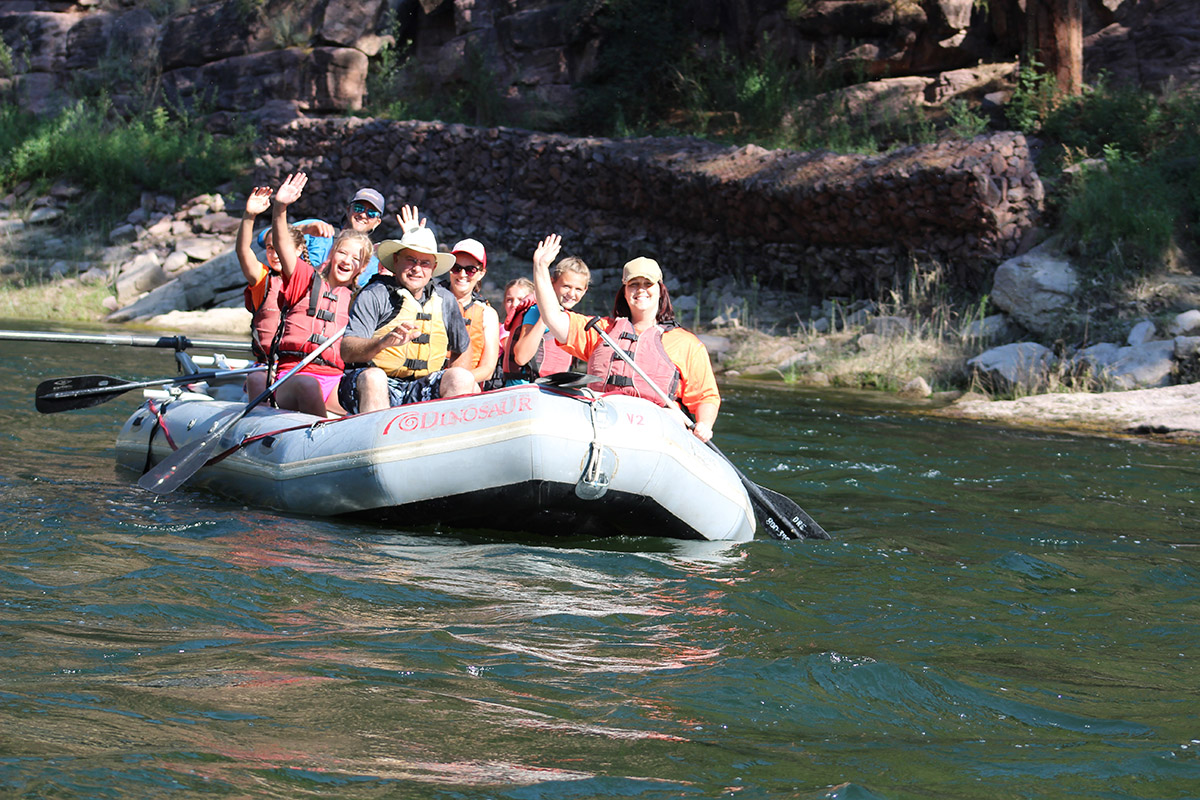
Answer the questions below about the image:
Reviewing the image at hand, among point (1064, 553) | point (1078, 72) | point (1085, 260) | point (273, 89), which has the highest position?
point (273, 89)

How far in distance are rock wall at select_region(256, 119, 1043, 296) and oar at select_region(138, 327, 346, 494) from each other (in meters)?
8.70

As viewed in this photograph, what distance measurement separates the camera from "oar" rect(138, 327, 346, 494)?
17.9ft

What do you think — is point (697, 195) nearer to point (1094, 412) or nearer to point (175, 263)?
point (1094, 412)

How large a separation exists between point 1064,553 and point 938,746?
8.98 feet

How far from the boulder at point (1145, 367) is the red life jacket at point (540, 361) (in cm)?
601

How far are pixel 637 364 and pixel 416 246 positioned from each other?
117 cm

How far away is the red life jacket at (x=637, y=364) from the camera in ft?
17.4

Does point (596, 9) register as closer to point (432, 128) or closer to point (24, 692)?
point (432, 128)

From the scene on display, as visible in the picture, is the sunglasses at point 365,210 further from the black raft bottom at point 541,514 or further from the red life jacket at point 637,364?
the black raft bottom at point 541,514

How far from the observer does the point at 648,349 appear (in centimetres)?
534

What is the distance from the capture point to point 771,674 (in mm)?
3281

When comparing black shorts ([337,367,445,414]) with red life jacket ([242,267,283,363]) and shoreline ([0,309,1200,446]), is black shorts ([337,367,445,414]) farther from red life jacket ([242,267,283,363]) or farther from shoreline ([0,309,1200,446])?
shoreline ([0,309,1200,446])

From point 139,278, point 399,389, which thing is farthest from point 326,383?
point 139,278

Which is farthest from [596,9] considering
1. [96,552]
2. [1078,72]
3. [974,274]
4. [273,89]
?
[96,552]
